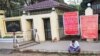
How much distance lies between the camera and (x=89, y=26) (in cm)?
1716

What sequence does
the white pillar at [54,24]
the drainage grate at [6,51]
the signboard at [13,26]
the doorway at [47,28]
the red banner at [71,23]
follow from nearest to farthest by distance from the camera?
1. the drainage grate at [6,51]
2. the red banner at [71,23]
3. the white pillar at [54,24]
4. the doorway at [47,28]
5. the signboard at [13,26]

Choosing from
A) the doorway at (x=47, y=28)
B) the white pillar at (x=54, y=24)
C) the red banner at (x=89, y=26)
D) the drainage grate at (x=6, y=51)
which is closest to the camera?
the drainage grate at (x=6, y=51)

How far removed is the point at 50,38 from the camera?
63.9 ft

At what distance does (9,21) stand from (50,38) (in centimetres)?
442

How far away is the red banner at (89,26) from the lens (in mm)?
16906

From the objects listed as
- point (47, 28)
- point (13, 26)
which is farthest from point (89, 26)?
point (13, 26)

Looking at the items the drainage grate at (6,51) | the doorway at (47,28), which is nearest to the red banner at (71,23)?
the doorway at (47,28)

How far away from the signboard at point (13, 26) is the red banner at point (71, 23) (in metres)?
4.75

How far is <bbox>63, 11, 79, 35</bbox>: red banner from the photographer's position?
17.7m

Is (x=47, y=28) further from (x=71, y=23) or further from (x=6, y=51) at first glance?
(x=6, y=51)

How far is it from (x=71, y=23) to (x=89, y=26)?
1.45 m

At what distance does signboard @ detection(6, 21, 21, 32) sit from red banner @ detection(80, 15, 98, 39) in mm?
6167

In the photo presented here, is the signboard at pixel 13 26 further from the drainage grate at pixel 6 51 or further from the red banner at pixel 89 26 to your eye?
the red banner at pixel 89 26

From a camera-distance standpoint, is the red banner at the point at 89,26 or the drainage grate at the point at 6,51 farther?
the red banner at the point at 89,26
